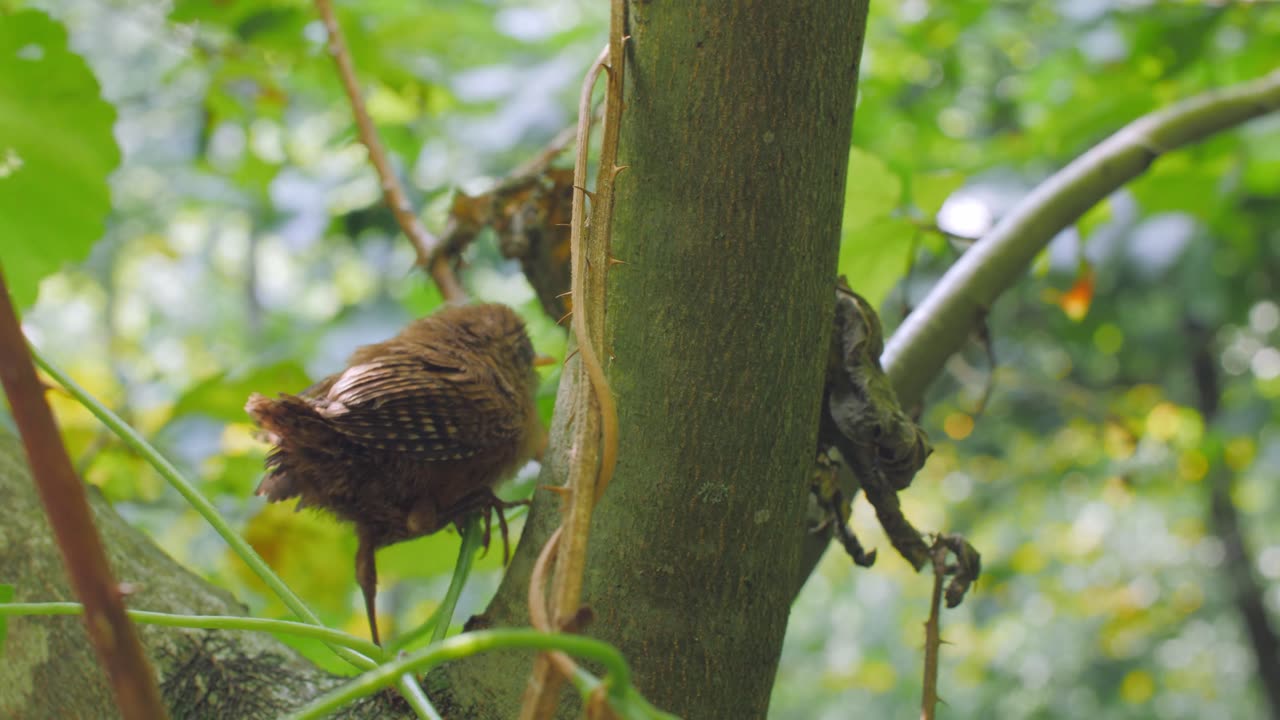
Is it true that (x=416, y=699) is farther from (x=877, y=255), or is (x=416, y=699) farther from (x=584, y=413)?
(x=877, y=255)

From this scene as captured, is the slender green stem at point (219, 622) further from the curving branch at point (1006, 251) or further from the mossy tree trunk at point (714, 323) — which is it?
the curving branch at point (1006, 251)

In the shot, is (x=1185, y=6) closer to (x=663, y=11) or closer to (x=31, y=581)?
(x=663, y=11)

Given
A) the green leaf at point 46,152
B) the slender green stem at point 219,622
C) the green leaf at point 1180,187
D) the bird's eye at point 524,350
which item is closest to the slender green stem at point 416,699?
the slender green stem at point 219,622

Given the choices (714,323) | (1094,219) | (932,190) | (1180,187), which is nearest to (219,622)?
(714,323)

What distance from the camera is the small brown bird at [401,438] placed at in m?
0.82

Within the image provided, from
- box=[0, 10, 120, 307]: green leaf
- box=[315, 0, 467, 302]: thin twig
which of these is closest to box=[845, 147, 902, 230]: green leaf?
box=[315, 0, 467, 302]: thin twig

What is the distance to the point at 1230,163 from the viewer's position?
2055mm

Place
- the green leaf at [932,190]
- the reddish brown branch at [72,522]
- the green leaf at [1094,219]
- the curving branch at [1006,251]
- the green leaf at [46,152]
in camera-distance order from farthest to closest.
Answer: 1. the green leaf at [1094,219]
2. the green leaf at [932,190]
3. the green leaf at [46,152]
4. the curving branch at [1006,251]
5. the reddish brown branch at [72,522]

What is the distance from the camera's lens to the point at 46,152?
3.82 feet

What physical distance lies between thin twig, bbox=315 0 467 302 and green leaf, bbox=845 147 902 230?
0.52 metres

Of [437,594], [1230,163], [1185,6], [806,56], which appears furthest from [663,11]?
[437,594]

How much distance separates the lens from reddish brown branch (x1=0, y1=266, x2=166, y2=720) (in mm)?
339

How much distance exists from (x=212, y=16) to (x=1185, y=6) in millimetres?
1772

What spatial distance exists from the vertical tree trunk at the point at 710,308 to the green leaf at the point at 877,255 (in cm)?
52
